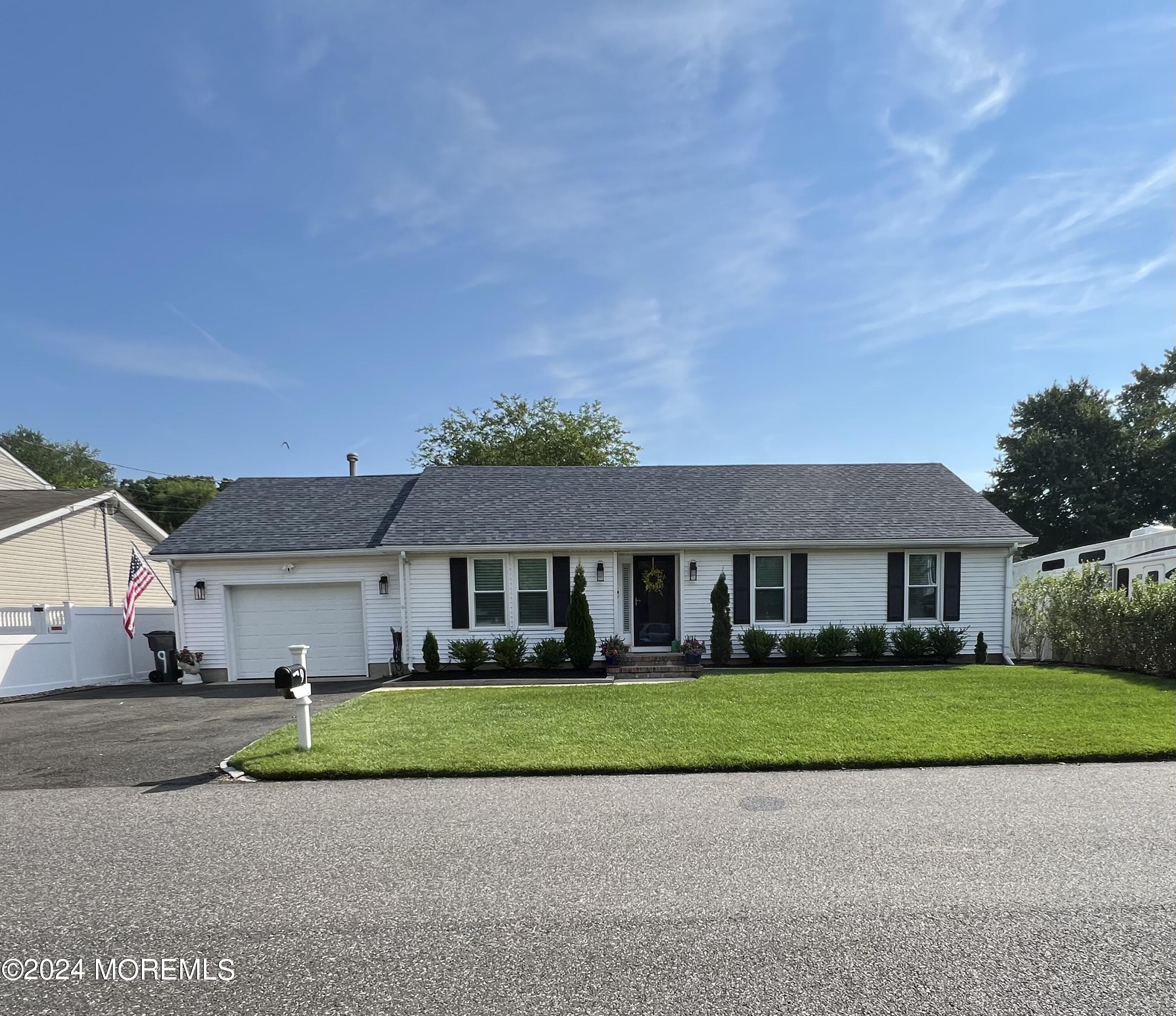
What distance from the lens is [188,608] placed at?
14180 millimetres

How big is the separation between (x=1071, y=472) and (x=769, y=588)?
32269 millimetres

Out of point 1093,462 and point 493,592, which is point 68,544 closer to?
point 493,592

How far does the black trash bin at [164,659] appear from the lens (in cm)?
1448

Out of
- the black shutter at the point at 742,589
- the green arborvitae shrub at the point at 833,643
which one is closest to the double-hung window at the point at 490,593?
the black shutter at the point at 742,589

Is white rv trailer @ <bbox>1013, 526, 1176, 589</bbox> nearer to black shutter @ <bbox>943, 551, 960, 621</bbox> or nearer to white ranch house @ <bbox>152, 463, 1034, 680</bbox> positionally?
black shutter @ <bbox>943, 551, 960, 621</bbox>

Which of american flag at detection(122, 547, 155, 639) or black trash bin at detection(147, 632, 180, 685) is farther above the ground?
american flag at detection(122, 547, 155, 639)

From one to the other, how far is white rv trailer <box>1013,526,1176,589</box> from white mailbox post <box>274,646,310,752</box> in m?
14.7

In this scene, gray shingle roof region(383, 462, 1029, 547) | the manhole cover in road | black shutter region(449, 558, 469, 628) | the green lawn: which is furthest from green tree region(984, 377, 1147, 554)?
the manhole cover in road

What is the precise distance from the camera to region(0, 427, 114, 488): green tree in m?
46.2

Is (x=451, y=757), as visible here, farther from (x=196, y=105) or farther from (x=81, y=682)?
(x=81, y=682)

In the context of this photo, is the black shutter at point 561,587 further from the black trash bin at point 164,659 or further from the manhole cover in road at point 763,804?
the manhole cover in road at point 763,804

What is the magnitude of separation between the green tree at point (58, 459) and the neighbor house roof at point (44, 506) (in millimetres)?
31730

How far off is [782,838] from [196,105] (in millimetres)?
12843

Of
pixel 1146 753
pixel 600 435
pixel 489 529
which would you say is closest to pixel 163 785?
pixel 489 529
